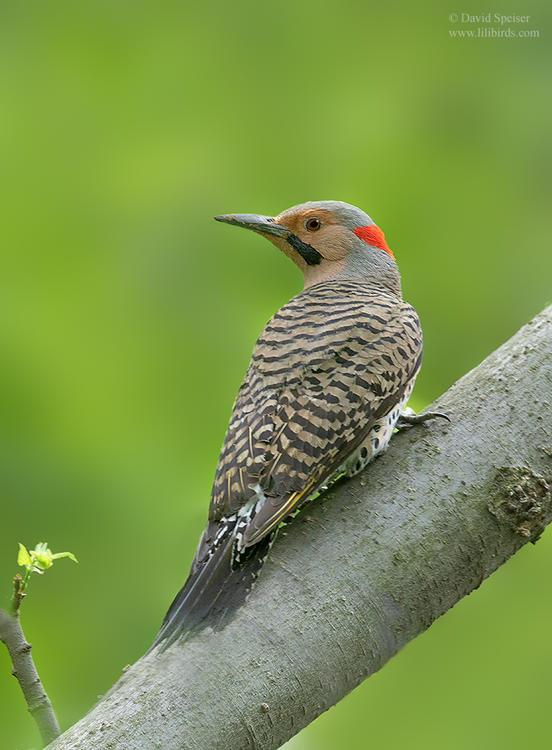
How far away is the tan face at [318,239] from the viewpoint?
5.83ft

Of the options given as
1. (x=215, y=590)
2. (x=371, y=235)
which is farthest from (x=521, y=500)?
(x=371, y=235)

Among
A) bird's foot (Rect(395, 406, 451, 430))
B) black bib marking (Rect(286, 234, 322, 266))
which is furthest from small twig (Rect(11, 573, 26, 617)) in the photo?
black bib marking (Rect(286, 234, 322, 266))

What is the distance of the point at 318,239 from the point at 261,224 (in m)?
0.14

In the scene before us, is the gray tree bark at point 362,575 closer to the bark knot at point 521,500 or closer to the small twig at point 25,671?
the bark knot at point 521,500

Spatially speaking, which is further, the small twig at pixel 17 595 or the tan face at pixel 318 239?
the tan face at pixel 318 239

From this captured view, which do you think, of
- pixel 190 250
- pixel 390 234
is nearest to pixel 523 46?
pixel 390 234

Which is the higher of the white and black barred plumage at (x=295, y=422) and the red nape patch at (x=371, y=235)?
the red nape patch at (x=371, y=235)

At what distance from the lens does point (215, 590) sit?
120 cm

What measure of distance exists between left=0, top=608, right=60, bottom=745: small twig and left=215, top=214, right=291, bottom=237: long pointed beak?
863mm

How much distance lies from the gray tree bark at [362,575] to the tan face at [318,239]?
445mm

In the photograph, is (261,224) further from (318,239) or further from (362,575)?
(362,575)

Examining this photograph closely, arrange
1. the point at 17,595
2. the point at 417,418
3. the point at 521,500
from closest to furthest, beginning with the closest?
the point at 17,595
the point at 521,500
the point at 417,418

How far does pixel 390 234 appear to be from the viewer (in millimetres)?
2221

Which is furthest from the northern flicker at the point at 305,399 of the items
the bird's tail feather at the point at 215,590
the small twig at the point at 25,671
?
the small twig at the point at 25,671
